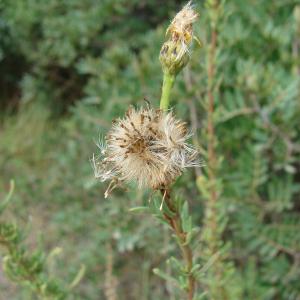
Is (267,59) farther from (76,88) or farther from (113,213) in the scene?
(76,88)

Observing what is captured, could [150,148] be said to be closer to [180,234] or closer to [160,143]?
[160,143]

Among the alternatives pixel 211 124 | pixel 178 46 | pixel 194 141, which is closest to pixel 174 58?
pixel 178 46

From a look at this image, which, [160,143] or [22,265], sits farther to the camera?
[22,265]

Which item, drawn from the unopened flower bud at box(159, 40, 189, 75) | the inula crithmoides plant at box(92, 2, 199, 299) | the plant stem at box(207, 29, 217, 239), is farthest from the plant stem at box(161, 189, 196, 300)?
the plant stem at box(207, 29, 217, 239)

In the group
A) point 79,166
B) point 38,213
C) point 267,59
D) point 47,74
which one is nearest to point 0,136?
point 47,74

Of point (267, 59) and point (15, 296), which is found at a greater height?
point (267, 59)

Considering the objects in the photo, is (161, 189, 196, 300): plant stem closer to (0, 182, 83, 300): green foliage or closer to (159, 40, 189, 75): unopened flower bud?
(159, 40, 189, 75): unopened flower bud
